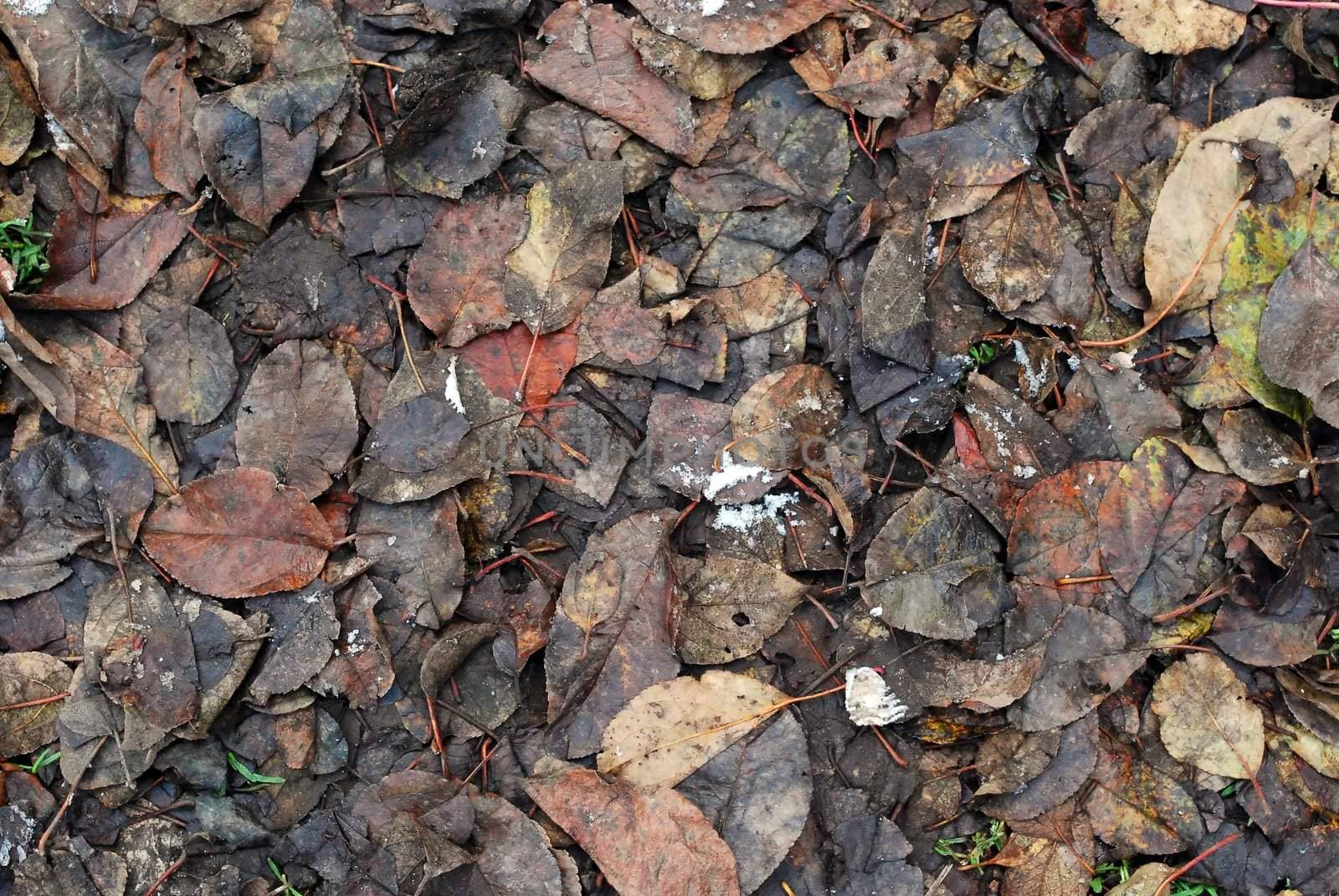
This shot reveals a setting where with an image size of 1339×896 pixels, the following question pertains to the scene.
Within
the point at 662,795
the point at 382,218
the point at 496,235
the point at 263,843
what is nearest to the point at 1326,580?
the point at 662,795

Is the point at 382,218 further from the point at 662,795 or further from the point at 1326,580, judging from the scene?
the point at 1326,580

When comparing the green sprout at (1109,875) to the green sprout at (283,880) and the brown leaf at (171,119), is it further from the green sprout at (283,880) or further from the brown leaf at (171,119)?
the brown leaf at (171,119)

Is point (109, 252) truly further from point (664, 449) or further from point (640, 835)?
point (640, 835)

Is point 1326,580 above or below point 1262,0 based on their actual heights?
below

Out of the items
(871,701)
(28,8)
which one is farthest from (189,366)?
(871,701)

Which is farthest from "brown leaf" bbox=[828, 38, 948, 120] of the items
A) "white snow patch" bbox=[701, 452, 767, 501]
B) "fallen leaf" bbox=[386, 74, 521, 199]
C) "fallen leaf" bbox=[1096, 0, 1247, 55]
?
"white snow patch" bbox=[701, 452, 767, 501]

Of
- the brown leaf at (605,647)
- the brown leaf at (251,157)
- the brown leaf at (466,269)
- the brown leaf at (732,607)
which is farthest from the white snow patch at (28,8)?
the brown leaf at (732,607)

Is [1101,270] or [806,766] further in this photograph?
[1101,270]
